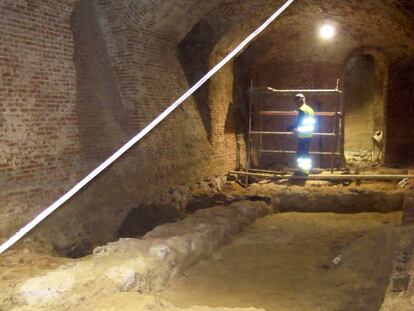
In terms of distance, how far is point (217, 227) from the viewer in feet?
22.6

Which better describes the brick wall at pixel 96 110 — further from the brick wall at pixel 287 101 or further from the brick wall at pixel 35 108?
the brick wall at pixel 287 101

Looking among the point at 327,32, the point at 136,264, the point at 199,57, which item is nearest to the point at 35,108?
the point at 136,264

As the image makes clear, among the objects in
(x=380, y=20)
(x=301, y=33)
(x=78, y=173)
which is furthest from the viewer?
(x=301, y=33)

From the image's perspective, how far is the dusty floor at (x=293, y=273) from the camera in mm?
4930

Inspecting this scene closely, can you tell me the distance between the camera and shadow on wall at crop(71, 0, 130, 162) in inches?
308

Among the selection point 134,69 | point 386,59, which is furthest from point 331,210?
point 386,59

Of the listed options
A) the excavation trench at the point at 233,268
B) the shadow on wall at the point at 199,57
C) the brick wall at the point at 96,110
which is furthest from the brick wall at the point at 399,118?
the brick wall at the point at 96,110

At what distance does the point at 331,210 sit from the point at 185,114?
3.86 m

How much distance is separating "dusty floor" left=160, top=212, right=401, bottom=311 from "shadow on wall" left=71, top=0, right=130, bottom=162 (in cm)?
291

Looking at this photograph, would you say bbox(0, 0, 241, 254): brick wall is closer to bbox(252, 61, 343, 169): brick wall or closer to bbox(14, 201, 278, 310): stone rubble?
bbox(14, 201, 278, 310): stone rubble

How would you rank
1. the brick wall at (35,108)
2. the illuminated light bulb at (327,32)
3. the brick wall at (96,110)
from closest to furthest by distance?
the brick wall at (35,108), the brick wall at (96,110), the illuminated light bulb at (327,32)

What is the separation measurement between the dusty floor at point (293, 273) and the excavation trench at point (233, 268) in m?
0.01

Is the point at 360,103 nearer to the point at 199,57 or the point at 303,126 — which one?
the point at 303,126

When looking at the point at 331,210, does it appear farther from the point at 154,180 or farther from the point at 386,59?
the point at 386,59
